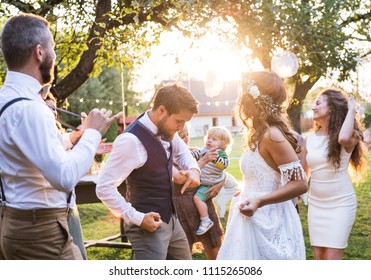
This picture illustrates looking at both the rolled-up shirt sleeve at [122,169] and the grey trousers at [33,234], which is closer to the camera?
the grey trousers at [33,234]

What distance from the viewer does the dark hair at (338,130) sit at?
4125mm

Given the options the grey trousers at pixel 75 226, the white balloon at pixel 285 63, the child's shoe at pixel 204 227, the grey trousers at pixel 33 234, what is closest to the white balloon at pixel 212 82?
the white balloon at pixel 285 63

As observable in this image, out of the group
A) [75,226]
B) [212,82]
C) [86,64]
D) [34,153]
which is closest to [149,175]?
[75,226]

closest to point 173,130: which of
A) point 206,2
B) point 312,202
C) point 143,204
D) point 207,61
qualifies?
point 143,204

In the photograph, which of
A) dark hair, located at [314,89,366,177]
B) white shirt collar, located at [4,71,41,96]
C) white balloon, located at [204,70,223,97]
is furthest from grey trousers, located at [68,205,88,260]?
white balloon, located at [204,70,223,97]

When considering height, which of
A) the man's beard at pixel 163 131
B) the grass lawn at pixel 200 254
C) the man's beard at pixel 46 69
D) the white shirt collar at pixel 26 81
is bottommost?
the grass lawn at pixel 200 254

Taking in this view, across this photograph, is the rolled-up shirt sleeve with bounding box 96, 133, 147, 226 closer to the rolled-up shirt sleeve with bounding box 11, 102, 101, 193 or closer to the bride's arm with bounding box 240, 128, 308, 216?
the bride's arm with bounding box 240, 128, 308, 216

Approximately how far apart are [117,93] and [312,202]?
122ft

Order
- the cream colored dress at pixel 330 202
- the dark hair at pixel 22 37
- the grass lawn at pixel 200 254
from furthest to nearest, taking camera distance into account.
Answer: the grass lawn at pixel 200 254
the cream colored dress at pixel 330 202
the dark hair at pixel 22 37

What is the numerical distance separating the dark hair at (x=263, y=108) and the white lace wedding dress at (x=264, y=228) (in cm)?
13

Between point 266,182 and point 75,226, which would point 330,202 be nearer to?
point 266,182

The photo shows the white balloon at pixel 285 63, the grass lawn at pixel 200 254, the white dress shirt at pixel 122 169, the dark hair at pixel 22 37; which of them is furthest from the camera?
the grass lawn at pixel 200 254

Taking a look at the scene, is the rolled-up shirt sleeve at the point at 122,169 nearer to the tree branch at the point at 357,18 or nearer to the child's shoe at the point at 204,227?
the child's shoe at the point at 204,227

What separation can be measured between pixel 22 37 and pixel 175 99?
1.00 meters
